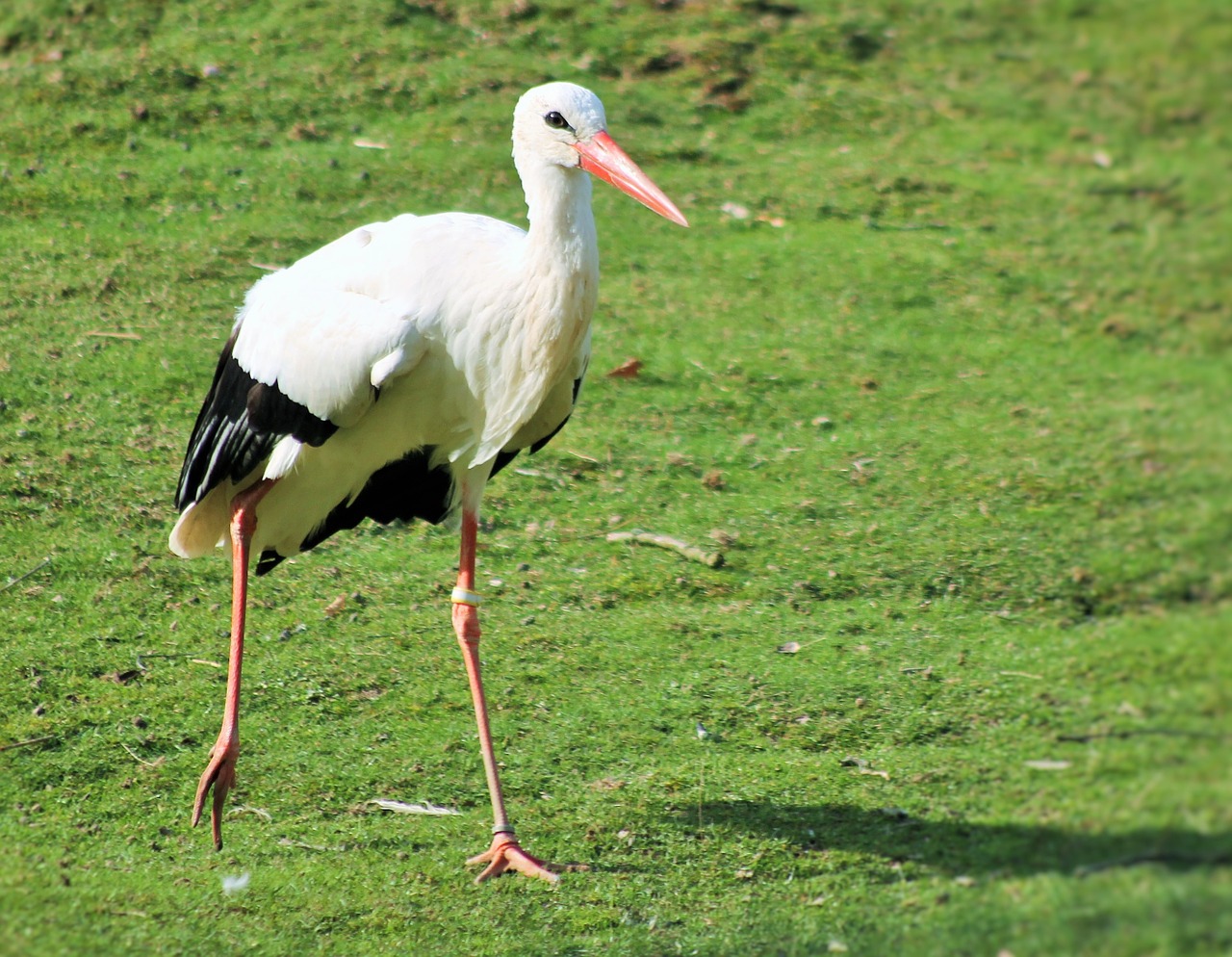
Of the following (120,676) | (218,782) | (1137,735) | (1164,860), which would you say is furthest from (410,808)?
(1164,860)

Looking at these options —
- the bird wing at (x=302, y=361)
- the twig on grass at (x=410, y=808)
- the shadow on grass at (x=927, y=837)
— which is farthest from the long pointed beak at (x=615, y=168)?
the twig on grass at (x=410, y=808)

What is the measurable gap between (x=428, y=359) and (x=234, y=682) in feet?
3.70

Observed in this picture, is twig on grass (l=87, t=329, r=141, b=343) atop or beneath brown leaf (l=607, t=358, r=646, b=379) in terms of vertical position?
atop

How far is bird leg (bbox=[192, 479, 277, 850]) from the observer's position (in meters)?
3.93

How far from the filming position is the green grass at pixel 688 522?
3.63m

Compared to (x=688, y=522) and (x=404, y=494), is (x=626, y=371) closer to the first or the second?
(x=688, y=522)

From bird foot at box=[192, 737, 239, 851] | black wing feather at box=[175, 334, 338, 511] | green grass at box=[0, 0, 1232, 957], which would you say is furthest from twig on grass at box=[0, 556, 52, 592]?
bird foot at box=[192, 737, 239, 851]

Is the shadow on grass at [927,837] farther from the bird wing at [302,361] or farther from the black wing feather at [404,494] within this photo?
the bird wing at [302,361]

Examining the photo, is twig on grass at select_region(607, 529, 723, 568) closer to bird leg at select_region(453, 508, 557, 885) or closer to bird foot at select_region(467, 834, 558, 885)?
bird leg at select_region(453, 508, 557, 885)

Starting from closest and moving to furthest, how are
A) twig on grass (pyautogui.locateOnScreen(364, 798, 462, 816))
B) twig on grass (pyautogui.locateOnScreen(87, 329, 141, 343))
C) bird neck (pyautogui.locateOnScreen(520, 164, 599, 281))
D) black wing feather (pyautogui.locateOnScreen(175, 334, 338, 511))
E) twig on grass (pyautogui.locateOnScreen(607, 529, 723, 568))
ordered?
bird neck (pyautogui.locateOnScreen(520, 164, 599, 281)), black wing feather (pyautogui.locateOnScreen(175, 334, 338, 511)), twig on grass (pyautogui.locateOnScreen(364, 798, 462, 816)), twig on grass (pyautogui.locateOnScreen(607, 529, 723, 568)), twig on grass (pyautogui.locateOnScreen(87, 329, 141, 343))

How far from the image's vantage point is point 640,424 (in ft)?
20.8

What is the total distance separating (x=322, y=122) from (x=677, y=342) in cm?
267

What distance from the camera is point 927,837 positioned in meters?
3.97

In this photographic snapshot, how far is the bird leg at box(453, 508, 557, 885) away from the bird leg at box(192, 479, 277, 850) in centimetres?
64
